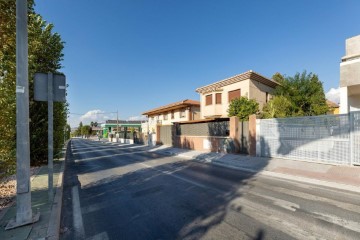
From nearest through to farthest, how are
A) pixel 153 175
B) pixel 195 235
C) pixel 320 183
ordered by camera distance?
1. pixel 195 235
2. pixel 320 183
3. pixel 153 175

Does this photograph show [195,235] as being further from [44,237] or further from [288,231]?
[44,237]

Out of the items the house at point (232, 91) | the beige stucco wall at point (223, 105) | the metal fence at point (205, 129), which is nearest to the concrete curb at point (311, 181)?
the metal fence at point (205, 129)

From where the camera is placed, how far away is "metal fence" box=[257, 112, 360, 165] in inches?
343

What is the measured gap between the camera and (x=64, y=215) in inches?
177

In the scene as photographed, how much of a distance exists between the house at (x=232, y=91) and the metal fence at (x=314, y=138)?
8.40m

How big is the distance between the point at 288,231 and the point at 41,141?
12042mm

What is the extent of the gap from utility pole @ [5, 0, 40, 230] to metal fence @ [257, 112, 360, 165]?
36.9 ft

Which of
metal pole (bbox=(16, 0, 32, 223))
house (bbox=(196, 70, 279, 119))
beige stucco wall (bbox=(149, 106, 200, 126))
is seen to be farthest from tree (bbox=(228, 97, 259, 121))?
metal pole (bbox=(16, 0, 32, 223))

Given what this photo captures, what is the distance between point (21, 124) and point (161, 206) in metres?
3.30

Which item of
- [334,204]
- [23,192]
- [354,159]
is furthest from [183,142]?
[23,192]

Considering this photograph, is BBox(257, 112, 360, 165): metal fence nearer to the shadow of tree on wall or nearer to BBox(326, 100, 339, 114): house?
the shadow of tree on wall

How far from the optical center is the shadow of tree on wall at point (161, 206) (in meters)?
3.60

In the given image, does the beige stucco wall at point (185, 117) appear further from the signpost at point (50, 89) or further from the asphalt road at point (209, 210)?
the signpost at point (50, 89)

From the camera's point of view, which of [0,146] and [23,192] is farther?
[0,146]
